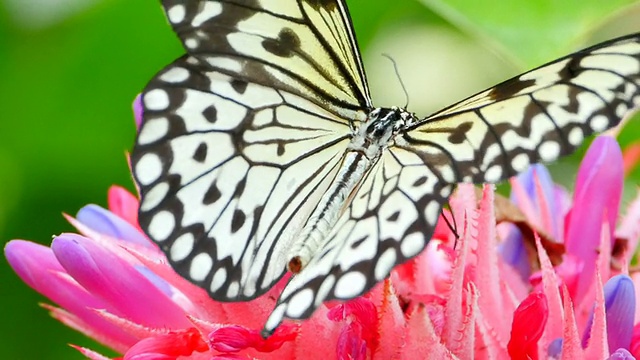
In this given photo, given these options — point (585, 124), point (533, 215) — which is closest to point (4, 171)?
point (533, 215)

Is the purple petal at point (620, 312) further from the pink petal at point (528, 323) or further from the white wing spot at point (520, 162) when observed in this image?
Answer: the white wing spot at point (520, 162)

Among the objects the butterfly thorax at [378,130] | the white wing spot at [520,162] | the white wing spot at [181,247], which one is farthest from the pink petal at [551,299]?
the white wing spot at [181,247]

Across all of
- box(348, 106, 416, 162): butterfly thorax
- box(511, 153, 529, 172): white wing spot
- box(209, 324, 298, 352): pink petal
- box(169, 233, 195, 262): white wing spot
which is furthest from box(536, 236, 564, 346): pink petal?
box(169, 233, 195, 262): white wing spot

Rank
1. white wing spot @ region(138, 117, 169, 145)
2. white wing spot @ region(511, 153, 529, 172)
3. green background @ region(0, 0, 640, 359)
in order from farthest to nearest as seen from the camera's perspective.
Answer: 1. green background @ region(0, 0, 640, 359)
2. white wing spot @ region(138, 117, 169, 145)
3. white wing spot @ region(511, 153, 529, 172)

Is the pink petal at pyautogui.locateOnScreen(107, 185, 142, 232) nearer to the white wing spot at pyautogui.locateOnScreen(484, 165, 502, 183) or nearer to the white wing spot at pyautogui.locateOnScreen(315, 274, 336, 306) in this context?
the white wing spot at pyautogui.locateOnScreen(315, 274, 336, 306)

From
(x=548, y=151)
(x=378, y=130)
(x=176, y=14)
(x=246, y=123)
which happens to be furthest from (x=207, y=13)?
(x=548, y=151)

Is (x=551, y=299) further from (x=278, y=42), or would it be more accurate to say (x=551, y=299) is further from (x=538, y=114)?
(x=278, y=42)
